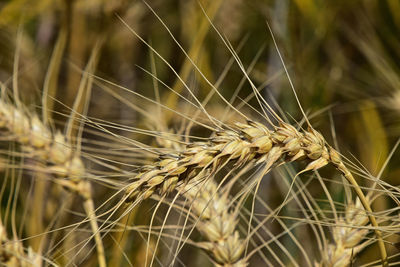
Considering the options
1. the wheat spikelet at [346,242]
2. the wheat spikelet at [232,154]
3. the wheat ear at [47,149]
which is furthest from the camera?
the wheat ear at [47,149]

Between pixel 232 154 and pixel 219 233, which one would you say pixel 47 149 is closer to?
pixel 219 233

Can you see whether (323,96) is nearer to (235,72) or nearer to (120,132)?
(235,72)

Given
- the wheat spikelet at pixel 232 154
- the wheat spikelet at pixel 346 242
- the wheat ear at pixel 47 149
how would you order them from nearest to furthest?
the wheat spikelet at pixel 232 154, the wheat spikelet at pixel 346 242, the wheat ear at pixel 47 149

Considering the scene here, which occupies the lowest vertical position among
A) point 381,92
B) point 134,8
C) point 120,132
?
point 120,132

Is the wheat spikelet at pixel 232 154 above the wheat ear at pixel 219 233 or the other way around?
above

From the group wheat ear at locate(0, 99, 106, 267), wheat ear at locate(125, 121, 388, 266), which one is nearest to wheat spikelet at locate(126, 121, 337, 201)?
wheat ear at locate(125, 121, 388, 266)

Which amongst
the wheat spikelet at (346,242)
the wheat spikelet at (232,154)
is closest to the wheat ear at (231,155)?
the wheat spikelet at (232,154)

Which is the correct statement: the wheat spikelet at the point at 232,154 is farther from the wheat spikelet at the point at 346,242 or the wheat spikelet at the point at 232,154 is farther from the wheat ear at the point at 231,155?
the wheat spikelet at the point at 346,242

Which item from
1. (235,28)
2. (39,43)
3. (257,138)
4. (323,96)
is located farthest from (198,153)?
A: (39,43)

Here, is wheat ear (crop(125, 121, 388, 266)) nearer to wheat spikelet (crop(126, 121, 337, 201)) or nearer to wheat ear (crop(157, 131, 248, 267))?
wheat spikelet (crop(126, 121, 337, 201))
